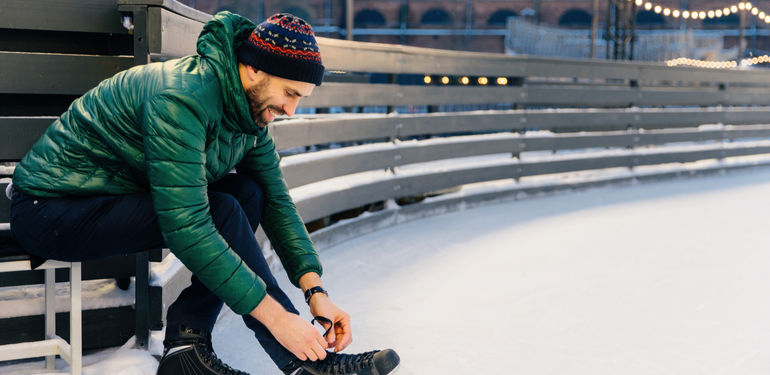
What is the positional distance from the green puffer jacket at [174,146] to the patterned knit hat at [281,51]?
2.4 inches

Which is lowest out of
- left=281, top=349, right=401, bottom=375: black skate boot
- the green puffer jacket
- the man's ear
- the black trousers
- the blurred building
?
left=281, top=349, right=401, bottom=375: black skate boot

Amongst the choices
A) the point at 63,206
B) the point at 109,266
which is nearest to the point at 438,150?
the point at 109,266

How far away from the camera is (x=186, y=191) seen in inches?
73.7

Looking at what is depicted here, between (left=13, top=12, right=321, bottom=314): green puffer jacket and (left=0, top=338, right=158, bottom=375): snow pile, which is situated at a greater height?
(left=13, top=12, right=321, bottom=314): green puffer jacket

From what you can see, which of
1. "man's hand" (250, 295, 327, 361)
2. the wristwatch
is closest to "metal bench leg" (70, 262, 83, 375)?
"man's hand" (250, 295, 327, 361)

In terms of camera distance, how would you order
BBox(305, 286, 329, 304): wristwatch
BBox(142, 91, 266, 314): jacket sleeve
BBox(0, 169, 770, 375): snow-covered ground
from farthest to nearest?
1. BBox(0, 169, 770, 375): snow-covered ground
2. BBox(305, 286, 329, 304): wristwatch
3. BBox(142, 91, 266, 314): jacket sleeve

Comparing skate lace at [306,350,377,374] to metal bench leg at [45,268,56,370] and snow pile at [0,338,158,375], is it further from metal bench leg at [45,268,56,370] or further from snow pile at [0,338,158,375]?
metal bench leg at [45,268,56,370]

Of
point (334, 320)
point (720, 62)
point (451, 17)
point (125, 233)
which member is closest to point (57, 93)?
point (125, 233)

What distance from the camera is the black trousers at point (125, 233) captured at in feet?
6.56

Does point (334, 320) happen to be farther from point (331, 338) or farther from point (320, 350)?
point (320, 350)

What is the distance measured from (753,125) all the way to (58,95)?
32.5ft

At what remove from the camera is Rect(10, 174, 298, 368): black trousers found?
6.56 ft

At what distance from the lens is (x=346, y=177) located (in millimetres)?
5191

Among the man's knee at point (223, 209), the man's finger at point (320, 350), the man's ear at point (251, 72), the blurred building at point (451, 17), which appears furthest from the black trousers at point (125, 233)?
the blurred building at point (451, 17)
